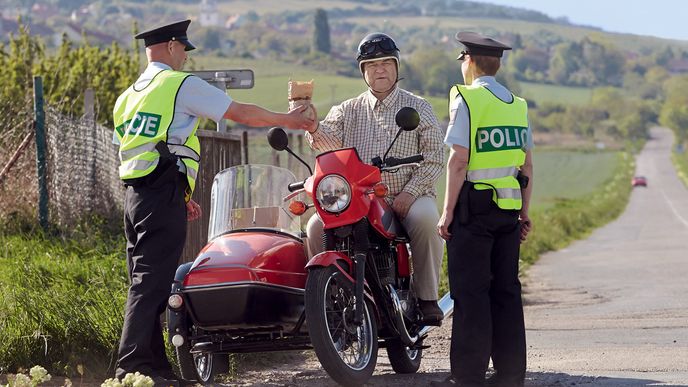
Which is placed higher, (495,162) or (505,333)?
(495,162)

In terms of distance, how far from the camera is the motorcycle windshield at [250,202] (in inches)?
297

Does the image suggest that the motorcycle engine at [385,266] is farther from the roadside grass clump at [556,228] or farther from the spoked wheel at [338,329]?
the roadside grass clump at [556,228]

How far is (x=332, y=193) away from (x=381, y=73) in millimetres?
1322

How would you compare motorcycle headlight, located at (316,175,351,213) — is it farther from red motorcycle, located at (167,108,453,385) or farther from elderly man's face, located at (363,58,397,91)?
elderly man's face, located at (363,58,397,91)

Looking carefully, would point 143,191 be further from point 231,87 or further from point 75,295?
point 231,87

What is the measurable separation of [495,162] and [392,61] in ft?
3.75

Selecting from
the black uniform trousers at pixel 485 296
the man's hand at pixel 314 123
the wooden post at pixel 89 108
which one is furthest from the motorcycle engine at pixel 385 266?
the wooden post at pixel 89 108

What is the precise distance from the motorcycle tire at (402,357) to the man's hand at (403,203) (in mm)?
752

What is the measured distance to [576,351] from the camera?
9.55 metres

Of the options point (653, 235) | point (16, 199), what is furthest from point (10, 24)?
point (16, 199)

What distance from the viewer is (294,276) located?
718cm

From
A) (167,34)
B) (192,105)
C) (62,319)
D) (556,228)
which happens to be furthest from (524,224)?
(556,228)

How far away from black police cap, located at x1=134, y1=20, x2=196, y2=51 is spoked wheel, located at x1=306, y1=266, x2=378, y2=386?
4.74 ft

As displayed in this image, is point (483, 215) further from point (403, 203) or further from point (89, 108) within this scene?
point (89, 108)
